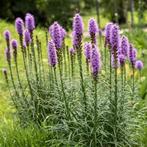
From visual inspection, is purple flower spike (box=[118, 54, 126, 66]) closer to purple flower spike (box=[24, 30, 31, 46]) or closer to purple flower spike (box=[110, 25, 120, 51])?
purple flower spike (box=[110, 25, 120, 51])

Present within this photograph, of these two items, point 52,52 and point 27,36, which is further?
point 27,36

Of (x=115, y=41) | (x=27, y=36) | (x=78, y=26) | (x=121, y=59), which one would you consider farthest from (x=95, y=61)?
(x=27, y=36)

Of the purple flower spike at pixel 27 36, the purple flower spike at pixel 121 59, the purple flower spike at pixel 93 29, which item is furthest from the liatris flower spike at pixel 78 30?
the purple flower spike at pixel 27 36

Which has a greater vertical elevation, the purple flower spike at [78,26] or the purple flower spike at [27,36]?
the purple flower spike at [78,26]

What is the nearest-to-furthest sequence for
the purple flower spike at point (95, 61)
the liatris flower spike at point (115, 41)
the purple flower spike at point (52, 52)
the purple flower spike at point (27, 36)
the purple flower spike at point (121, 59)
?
the purple flower spike at point (95, 61) → the liatris flower spike at point (115, 41) → the purple flower spike at point (52, 52) → the purple flower spike at point (121, 59) → the purple flower spike at point (27, 36)

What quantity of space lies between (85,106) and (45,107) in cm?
82

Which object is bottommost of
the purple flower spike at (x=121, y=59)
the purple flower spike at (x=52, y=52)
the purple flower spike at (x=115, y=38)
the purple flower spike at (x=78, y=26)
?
the purple flower spike at (x=121, y=59)

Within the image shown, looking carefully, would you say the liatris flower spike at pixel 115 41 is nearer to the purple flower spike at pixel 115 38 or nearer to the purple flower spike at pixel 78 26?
the purple flower spike at pixel 115 38

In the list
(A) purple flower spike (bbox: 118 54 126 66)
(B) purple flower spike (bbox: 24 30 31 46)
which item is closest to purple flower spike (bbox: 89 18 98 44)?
(A) purple flower spike (bbox: 118 54 126 66)

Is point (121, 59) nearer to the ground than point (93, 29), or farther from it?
nearer to the ground

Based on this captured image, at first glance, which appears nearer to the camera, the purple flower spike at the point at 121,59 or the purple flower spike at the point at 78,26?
the purple flower spike at the point at 78,26

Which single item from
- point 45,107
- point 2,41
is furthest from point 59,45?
point 2,41

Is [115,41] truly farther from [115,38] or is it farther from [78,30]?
[78,30]

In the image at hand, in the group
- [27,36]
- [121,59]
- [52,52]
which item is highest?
[27,36]
